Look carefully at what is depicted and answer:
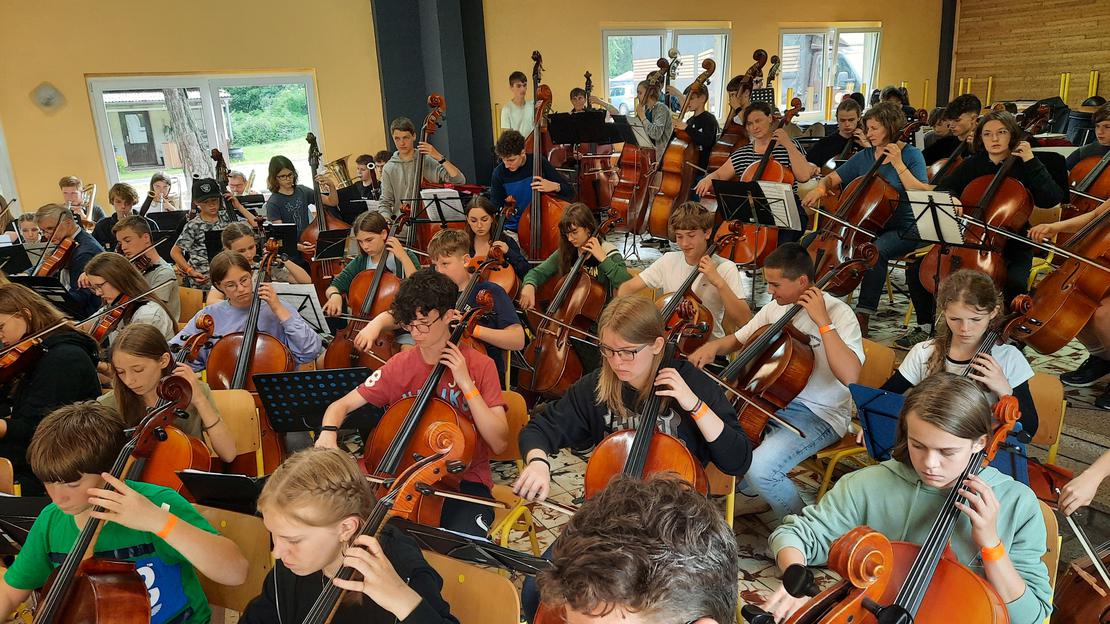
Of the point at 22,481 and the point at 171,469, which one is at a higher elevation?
the point at 171,469

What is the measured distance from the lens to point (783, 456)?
→ 2744mm

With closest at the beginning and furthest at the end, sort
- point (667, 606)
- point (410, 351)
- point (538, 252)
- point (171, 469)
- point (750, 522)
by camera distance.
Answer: point (667, 606) < point (171, 469) < point (410, 351) < point (750, 522) < point (538, 252)

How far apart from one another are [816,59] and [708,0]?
2.35 metres

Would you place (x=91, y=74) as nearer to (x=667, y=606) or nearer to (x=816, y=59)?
(x=667, y=606)

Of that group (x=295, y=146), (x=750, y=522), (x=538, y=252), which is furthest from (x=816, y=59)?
(x=750, y=522)

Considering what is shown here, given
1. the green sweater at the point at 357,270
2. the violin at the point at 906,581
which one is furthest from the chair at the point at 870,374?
the green sweater at the point at 357,270

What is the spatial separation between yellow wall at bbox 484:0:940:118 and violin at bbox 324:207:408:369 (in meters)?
5.81

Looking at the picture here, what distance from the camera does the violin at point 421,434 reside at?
2266mm

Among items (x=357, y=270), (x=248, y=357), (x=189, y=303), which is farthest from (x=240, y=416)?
(x=189, y=303)

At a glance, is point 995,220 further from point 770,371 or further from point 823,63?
point 823,63

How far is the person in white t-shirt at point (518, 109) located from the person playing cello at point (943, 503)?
7109 mm

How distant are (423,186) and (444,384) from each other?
332 cm

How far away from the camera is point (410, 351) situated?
2.68 metres

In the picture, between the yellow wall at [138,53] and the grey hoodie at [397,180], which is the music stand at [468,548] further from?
the yellow wall at [138,53]
